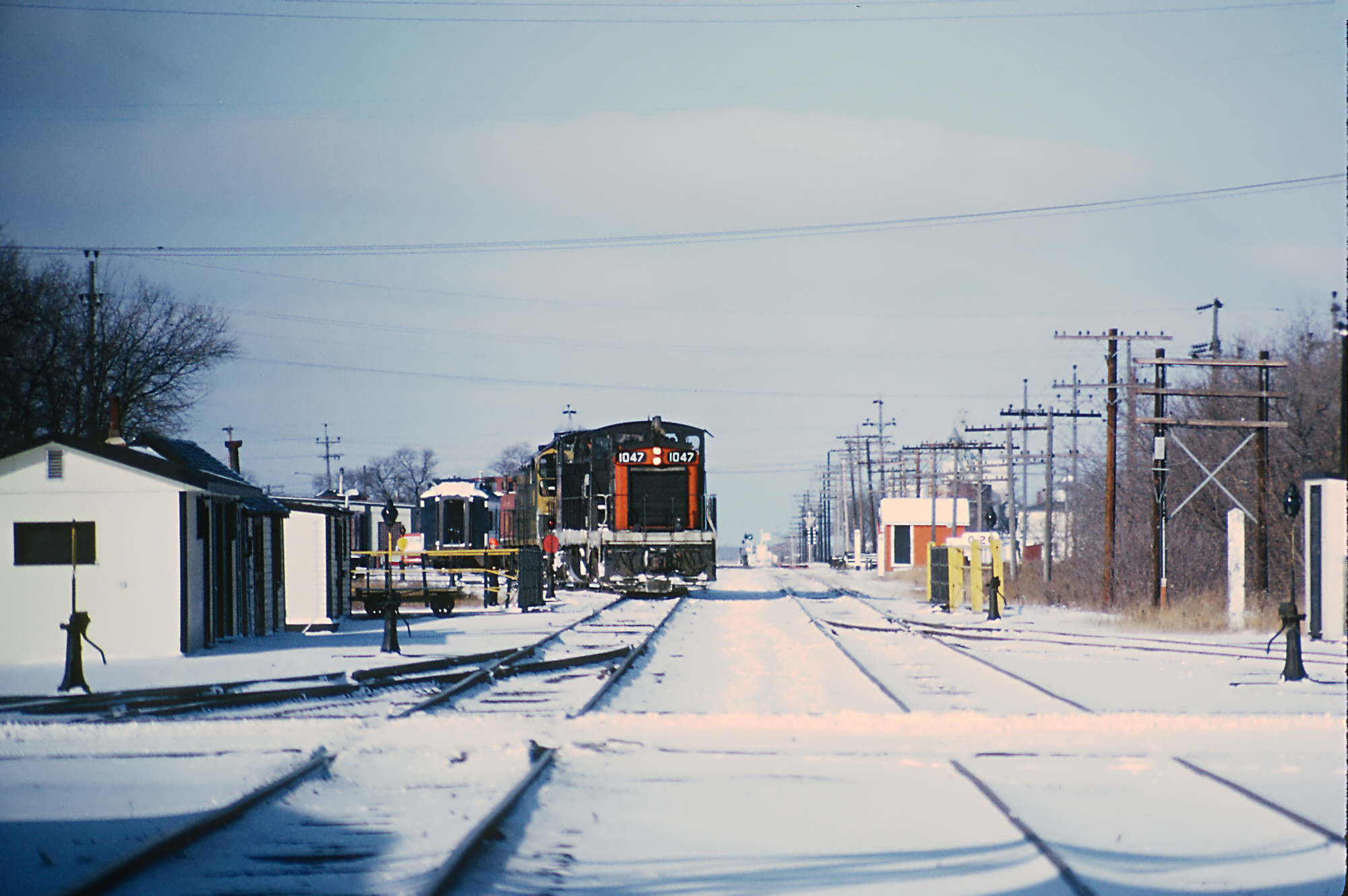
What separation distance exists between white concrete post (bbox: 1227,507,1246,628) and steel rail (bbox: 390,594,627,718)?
12941mm

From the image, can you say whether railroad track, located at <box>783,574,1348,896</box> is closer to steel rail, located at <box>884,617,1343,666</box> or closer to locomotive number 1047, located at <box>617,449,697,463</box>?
steel rail, located at <box>884,617,1343,666</box>

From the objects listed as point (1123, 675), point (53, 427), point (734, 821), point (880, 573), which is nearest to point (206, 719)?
point (734, 821)

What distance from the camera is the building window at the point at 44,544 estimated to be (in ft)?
67.1

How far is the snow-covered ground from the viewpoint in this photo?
7.58 m

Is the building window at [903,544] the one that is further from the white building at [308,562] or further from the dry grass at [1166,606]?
the white building at [308,562]

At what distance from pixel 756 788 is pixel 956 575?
24.5 meters

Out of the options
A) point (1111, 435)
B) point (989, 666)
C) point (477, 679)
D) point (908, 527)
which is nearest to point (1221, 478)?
point (1111, 435)

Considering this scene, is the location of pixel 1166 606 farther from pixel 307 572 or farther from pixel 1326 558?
pixel 307 572

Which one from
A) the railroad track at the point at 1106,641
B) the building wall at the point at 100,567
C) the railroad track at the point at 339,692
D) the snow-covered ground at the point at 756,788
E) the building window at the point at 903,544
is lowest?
the building window at the point at 903,544

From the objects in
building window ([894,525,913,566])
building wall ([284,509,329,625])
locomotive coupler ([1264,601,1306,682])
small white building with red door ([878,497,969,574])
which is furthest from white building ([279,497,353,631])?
building window ([894,525,913,566])

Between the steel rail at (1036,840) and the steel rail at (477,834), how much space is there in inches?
127

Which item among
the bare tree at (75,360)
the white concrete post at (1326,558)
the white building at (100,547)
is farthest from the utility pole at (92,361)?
the white concrete post at (1326,558)

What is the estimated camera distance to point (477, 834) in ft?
26.3

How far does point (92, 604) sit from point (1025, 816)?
16173mm
